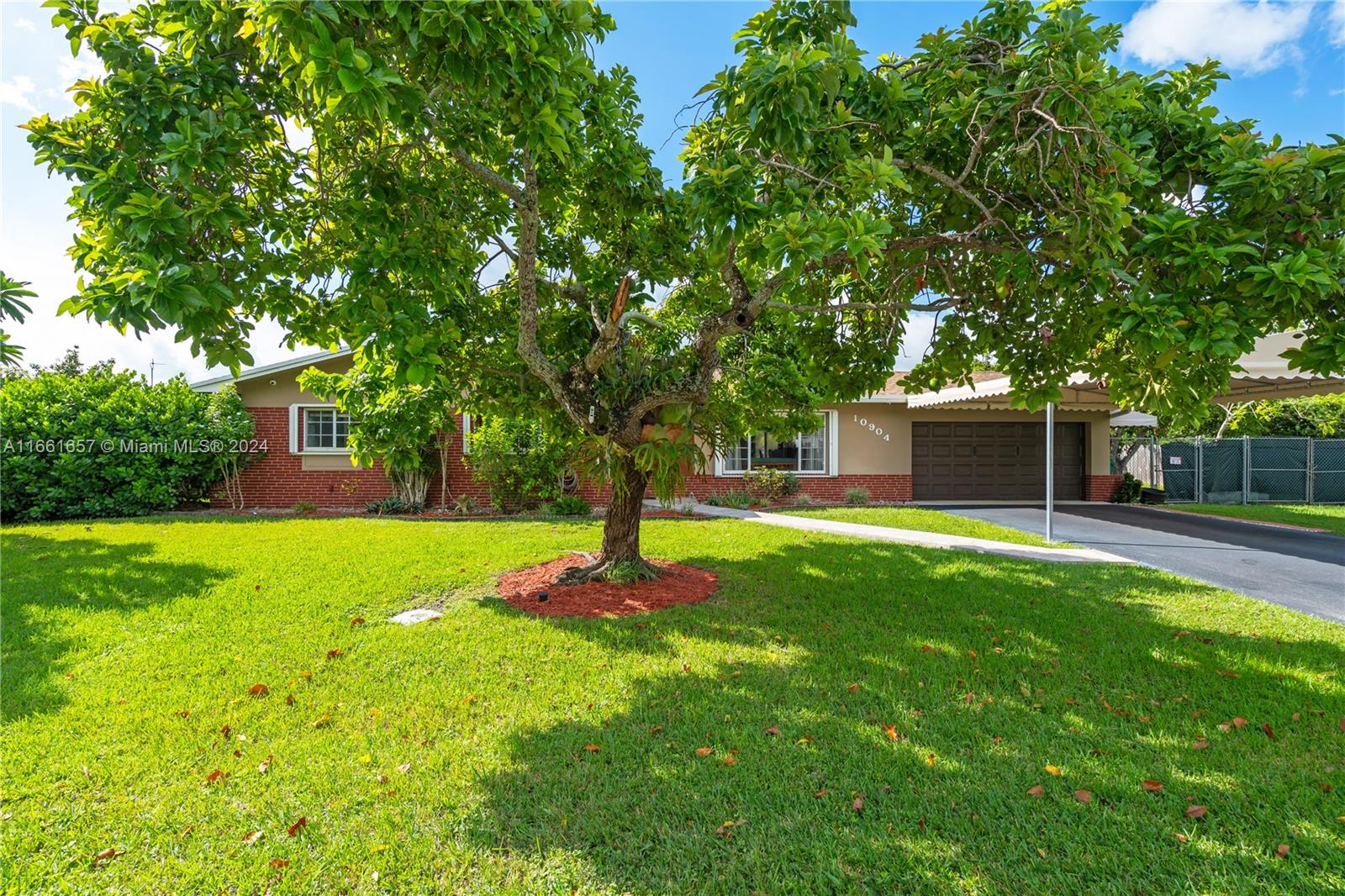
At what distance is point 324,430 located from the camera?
1468 centimetres

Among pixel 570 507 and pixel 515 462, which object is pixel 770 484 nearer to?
pixel 570 507

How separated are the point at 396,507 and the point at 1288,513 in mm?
20753

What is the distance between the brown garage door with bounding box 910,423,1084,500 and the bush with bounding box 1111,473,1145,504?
3.36 ft

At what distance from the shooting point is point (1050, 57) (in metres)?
3.89

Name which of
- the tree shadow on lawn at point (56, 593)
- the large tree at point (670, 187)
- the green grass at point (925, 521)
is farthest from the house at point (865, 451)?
the large tree at point (670, 187)

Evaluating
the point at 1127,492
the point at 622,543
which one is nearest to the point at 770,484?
the point at 622,543

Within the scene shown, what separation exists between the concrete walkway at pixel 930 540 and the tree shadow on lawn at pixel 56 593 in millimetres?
9166

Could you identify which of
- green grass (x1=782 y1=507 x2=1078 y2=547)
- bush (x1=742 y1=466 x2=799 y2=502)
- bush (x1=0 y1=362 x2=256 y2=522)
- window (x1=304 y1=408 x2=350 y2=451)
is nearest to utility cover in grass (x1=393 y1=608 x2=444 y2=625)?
green grass (x1=782 y1=507 x2=1078 y2=547)

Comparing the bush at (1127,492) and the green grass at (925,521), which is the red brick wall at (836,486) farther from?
the bush at (1127,492)

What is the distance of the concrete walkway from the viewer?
8.80m

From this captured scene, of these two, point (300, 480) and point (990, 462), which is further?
point (990, 462)

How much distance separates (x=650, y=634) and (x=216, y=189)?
4538 millimetres

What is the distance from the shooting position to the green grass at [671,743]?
2.52 m

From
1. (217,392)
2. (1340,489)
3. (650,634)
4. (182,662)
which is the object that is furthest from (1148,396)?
(1340,489)
